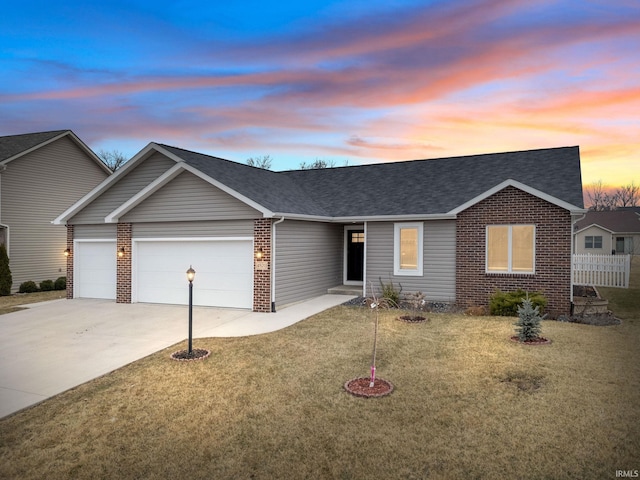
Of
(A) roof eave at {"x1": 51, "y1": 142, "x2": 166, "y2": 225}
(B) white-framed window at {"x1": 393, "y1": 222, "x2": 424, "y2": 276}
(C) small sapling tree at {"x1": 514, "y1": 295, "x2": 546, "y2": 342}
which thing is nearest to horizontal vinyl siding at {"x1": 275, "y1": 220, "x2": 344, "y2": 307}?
(B) white-framed window at {"x1": 393, "y1": 222, "x2": 424, "y2": 276}

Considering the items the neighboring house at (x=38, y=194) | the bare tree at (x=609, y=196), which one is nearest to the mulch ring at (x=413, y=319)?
the neighboring house at (x=38, y=194)

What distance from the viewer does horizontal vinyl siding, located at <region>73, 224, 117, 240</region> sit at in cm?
1570

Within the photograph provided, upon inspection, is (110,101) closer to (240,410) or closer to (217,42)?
(217,42)

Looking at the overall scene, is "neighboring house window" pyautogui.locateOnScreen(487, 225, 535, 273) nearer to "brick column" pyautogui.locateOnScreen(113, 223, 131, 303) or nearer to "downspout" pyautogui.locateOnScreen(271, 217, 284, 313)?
"downspout" pyautogui.locateOnScreen(271, 217, 284, 313)

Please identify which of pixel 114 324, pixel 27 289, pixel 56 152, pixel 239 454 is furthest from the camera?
pixel 56 152

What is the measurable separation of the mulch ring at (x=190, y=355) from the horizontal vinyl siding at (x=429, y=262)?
25.9 feet

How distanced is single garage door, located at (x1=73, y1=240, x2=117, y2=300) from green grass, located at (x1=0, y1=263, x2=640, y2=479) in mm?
8648

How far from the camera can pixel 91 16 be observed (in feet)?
42.6

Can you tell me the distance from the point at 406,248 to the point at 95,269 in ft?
37.9

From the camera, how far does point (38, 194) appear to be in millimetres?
20344

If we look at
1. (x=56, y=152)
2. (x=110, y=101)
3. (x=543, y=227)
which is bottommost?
(x=543, y=227)

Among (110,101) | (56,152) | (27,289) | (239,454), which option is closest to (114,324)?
(239,454)

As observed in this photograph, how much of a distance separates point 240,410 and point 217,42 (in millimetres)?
12390

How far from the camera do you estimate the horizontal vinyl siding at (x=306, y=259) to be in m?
13.2
